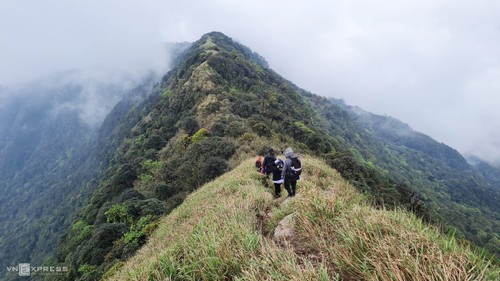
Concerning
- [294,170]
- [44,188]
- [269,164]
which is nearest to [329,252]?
[294,170]

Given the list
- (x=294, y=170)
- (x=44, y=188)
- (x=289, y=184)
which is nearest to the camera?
(x=294, y=170)

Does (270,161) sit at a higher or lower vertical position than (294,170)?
A: lower

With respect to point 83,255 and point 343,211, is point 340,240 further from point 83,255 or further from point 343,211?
point 83,255

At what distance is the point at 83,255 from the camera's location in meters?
18.7

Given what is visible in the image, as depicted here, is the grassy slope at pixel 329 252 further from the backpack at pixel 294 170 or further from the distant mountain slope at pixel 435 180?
the distant mountain slope at pixel 435 180

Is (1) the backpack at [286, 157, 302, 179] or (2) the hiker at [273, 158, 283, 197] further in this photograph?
(2) the hiker at [273, 158, 283, 197]

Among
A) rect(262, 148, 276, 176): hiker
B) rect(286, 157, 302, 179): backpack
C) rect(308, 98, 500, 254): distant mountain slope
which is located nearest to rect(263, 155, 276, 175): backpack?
rect(262, 148, 276, 176): hiker

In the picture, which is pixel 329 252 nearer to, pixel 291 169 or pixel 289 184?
pixel 291 169

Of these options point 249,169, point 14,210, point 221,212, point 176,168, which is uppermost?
point 221,212

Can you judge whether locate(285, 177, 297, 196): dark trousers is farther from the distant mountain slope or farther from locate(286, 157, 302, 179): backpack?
the distant mountain slope

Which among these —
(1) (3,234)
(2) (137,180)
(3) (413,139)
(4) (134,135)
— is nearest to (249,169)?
(2) (137,180)

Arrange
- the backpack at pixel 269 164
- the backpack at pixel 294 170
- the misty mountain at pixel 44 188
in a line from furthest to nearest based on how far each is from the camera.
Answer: the misty mountain at pixel 44 188, the backpack at pixel 269 164, the backpack at pixel 294 170

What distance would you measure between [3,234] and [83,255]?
110 meters

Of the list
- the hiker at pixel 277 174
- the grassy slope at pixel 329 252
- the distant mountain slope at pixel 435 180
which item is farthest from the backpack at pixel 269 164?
the distant mountain slope at pixel 435 180
